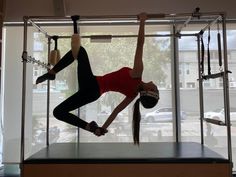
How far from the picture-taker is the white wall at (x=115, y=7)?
3.98 m

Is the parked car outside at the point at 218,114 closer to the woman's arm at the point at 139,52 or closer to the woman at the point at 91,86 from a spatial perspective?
the woman at the point at 91,86

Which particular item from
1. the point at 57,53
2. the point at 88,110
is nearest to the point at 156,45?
the point at 88,110

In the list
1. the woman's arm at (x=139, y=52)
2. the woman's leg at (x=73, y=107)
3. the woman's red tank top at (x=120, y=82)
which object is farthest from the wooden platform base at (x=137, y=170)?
the woman's arm at (x=139, y=52)

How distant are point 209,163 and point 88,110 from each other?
2203 mm

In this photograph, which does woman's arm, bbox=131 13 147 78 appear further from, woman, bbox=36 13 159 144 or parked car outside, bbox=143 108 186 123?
parked car outside, bbox=143 108 186 123

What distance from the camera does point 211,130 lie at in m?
4.11

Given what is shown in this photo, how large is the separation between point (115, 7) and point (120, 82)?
74.2 inches

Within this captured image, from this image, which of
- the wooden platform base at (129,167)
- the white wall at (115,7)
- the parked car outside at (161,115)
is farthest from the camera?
the parked car outside at (161,115)

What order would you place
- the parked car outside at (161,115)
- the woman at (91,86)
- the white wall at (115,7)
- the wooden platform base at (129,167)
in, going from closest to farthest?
the wooden platform base at (129,167) → the woman at (91,86) → the white wall at (115,7) → the parked car outside at (161,115)

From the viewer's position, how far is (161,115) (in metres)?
4.10

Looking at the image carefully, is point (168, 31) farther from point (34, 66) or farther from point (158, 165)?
point (158, 165)

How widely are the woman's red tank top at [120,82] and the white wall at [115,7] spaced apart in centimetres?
177

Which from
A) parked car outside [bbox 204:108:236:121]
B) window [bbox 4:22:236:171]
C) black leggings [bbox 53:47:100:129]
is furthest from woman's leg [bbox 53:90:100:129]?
parked car outside [bbox 204:108:236:121]

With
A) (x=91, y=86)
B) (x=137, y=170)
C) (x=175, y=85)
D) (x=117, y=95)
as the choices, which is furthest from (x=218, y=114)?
(x=91, y=86)
